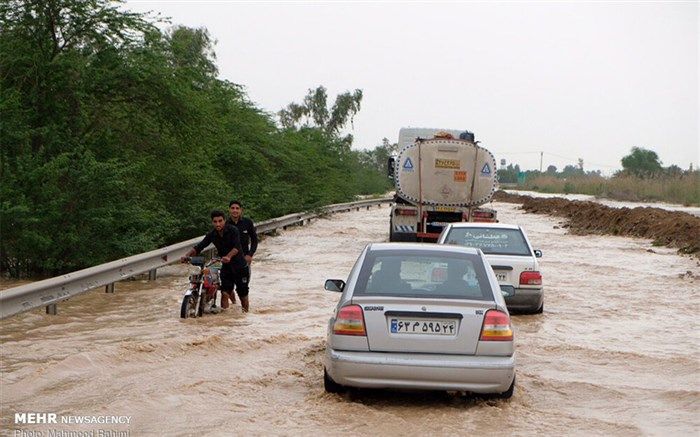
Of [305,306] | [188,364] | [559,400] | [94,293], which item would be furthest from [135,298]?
[559,400]

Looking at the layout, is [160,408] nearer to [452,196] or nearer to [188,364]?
[188,364]

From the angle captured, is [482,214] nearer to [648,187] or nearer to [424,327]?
[424,327]

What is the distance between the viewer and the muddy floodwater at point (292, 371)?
25.5 ft

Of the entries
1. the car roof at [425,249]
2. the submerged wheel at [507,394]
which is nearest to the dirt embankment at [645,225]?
the car roof at [425,249]

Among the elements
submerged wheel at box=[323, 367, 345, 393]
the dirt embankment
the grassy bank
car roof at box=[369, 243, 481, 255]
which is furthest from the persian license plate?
the grassy bank

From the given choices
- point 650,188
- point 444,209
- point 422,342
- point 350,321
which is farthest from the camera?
point 650,188

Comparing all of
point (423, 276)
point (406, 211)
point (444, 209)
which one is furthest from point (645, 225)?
point (423, 276)

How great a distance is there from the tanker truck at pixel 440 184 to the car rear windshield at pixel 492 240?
35.1ft

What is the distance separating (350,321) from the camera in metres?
8.10

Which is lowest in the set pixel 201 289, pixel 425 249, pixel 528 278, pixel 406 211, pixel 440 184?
pixel 201 289

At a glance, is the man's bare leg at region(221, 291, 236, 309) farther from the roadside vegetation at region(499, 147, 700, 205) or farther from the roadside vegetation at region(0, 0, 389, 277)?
the roadside vegetation at region(499, 147, 700, 205)

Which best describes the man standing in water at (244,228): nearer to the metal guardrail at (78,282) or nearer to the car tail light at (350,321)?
the metal guardrail at (78,282)

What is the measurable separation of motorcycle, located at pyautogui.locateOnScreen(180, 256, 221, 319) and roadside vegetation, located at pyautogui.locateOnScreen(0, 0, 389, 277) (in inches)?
150

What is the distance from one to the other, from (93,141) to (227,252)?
7.05 m
